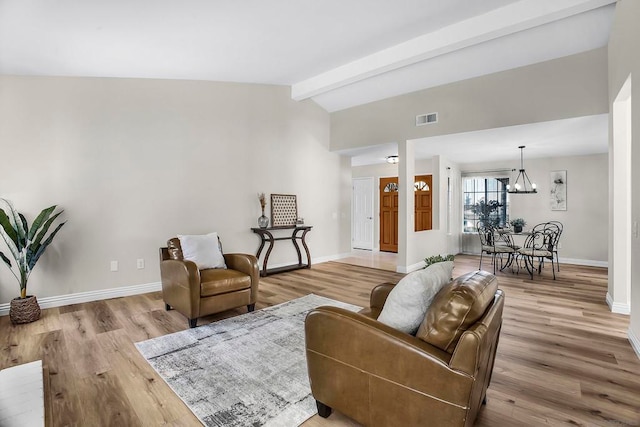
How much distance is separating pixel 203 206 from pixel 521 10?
4.65m

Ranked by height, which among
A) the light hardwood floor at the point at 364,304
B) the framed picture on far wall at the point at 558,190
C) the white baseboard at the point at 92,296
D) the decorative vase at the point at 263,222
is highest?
the framed picture on far wall at the point at 558,190

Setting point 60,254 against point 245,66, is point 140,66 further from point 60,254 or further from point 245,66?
point 60,254

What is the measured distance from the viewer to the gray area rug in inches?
75.4

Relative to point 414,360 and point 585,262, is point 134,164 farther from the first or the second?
point 585,262

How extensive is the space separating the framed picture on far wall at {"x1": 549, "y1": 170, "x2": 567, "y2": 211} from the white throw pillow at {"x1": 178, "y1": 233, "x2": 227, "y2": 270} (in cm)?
699

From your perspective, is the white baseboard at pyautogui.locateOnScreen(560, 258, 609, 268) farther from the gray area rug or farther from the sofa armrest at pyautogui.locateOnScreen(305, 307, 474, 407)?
the sofa armrest at pyautogui.locateOnScreen(305, 307, 474, 407)

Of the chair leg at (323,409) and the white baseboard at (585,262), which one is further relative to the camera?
the white baseboard at (585,262)

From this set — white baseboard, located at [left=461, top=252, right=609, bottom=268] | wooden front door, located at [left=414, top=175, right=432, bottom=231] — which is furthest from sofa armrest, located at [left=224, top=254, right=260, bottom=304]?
white baseboard, located at [left=461, top=252, right=609, bottom=268]

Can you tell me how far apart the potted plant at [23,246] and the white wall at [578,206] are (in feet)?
27.8

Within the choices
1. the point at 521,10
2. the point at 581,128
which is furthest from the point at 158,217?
the point at 581,128

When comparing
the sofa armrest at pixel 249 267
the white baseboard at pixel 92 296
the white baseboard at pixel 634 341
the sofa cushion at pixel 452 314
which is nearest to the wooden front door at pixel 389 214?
the sofa armrest at pixel 249 267

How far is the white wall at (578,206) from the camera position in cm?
650

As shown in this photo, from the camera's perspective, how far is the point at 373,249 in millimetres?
8625

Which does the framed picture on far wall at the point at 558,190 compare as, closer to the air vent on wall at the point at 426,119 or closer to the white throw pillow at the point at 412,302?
the air vent on wall at the point at 426,119
